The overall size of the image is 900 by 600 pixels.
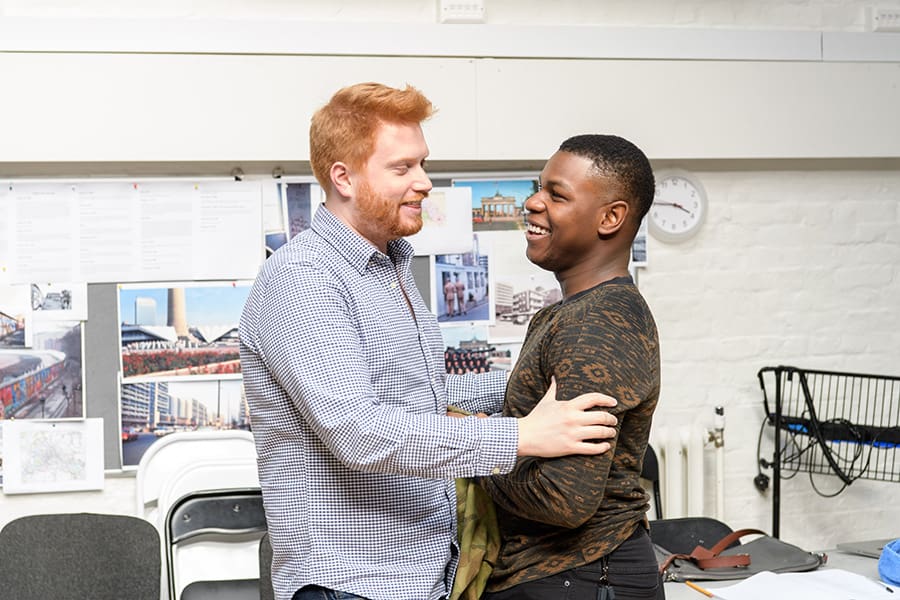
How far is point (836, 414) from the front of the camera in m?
3.84

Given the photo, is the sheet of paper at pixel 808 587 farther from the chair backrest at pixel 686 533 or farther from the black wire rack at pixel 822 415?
the black wire rack at pixel 822 415

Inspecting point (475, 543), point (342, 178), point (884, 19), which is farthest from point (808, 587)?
point (884, 19)

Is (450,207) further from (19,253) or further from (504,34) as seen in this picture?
(19,253)

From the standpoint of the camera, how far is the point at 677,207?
3646 millimetres

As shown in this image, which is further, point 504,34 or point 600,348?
point 504,34

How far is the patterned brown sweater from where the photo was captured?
1515 mm

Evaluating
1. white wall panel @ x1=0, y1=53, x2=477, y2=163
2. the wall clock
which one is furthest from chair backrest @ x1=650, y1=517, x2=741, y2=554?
white wall panel @ x1=0, y1=53, x2=477, y2=163

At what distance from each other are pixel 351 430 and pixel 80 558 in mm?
1529

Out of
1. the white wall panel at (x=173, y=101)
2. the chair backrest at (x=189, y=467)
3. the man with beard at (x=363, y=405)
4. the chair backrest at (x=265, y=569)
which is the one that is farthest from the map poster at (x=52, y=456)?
the man with beard at (x=363, y=405)

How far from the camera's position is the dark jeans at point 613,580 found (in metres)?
1.60

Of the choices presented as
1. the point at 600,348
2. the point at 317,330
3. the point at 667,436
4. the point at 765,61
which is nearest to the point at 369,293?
the point at 317,330

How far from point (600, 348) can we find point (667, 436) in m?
2.18

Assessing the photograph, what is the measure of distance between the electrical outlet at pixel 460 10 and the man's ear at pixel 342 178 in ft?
5.88

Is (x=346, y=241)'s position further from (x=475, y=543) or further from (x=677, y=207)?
(x=677, y=207)
